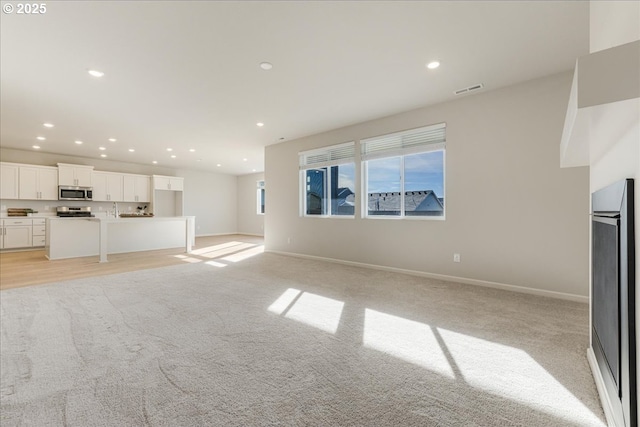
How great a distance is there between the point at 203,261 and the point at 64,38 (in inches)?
161

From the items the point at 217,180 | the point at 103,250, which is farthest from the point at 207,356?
the point at 217,180

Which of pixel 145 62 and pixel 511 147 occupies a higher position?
pixel 145 62

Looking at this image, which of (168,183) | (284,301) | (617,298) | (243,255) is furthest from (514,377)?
(168,183)

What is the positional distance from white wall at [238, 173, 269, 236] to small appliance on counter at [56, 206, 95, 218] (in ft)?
16.8

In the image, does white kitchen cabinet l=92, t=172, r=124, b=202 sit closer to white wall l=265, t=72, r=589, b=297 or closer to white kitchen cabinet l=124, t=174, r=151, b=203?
white kitchen cabinet l=124, t=174, r=151, b=203

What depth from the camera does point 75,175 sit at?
7.84 meters

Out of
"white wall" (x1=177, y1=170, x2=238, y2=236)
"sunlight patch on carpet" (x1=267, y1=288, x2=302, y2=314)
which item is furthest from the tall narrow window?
"sunlight patch on carpet" (x1=267, y1=288, x2=302, y2=314)

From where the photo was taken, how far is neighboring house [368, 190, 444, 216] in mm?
4484

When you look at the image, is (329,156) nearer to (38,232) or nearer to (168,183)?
(168,183)

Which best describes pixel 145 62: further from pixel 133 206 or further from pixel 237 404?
pixel 133 206

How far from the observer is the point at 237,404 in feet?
4.96

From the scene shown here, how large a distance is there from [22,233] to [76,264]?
11.0 ft

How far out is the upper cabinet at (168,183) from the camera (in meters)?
9.50

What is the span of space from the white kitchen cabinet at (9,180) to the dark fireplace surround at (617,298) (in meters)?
10.7
